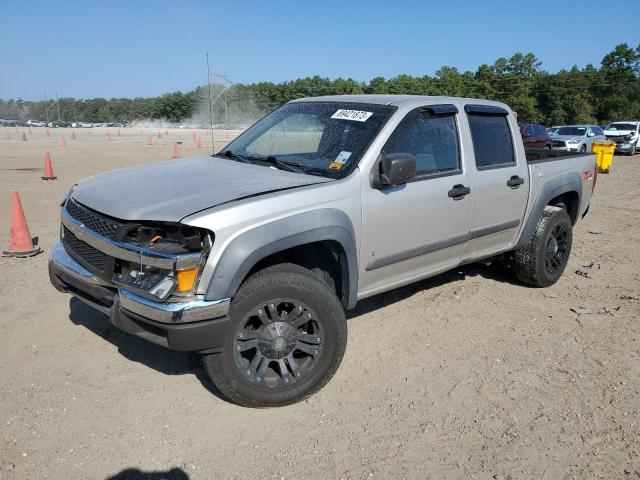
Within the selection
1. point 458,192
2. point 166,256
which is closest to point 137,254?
point 166,256

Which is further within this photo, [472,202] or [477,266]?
[477,266]

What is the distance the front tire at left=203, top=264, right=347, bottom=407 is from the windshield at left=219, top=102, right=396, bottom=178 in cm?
85

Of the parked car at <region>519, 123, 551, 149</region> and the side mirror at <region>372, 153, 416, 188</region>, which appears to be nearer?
the side mirror at <region>372, 153, 416, 188</region>

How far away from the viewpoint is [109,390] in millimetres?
3303

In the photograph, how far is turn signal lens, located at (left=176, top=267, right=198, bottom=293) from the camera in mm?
2705

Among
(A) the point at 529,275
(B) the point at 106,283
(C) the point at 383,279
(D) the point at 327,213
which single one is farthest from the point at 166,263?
(A) the point at 529,275

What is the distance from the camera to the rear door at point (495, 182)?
14.1 ft

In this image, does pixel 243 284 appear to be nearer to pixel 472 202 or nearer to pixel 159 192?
pixel 159 192

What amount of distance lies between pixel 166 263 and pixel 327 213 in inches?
40.7

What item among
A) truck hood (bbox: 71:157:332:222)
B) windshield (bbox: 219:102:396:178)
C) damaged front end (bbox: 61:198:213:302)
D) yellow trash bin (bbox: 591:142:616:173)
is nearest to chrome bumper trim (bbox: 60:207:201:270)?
damaged front end (bbox: 61:198:213:302)

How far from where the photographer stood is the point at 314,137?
4.03m

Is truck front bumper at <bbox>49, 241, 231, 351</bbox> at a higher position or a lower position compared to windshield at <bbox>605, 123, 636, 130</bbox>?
lower

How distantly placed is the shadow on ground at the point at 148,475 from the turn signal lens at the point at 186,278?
92 cm

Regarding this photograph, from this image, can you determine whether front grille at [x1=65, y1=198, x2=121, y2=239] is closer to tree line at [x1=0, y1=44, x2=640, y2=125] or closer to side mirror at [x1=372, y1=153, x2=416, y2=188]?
side mirror at [x1=372, y1=153, x2=416, y2=188]
